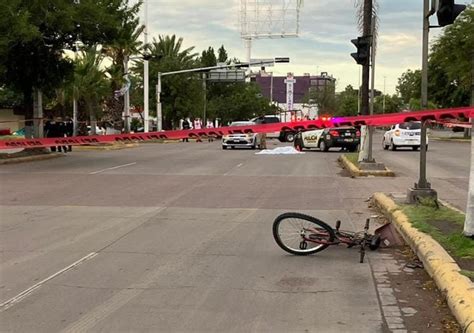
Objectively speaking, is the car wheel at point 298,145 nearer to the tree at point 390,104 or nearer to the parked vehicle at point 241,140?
the parked vehicle at point 241,140

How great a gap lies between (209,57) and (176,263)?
82266 millimetres

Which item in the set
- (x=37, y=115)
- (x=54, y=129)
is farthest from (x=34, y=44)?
(x=54, y=129)

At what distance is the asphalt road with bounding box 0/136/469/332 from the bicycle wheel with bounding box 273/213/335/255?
162mm

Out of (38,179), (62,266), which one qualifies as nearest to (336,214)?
(62,266)

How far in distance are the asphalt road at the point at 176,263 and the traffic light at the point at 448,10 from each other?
3522mm

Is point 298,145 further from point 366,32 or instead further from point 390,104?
point 390,104

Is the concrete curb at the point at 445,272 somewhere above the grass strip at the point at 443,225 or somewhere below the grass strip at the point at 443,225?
below

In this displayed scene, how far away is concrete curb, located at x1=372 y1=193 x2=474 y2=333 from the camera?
4.95m

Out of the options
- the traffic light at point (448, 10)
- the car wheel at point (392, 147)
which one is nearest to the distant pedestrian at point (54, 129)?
the car wheel at point (392, 147)

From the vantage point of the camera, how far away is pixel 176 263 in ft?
23.9

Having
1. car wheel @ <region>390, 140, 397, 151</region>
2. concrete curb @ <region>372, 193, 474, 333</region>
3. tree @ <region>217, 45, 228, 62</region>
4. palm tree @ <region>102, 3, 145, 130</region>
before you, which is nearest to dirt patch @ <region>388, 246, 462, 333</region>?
concrete curb @ <region>372, 193, 474, 333</region>

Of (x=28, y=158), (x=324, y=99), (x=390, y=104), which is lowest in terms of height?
(x=28, y=158)

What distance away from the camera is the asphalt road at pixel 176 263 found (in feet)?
17.5

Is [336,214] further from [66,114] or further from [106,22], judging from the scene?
[66,114]
